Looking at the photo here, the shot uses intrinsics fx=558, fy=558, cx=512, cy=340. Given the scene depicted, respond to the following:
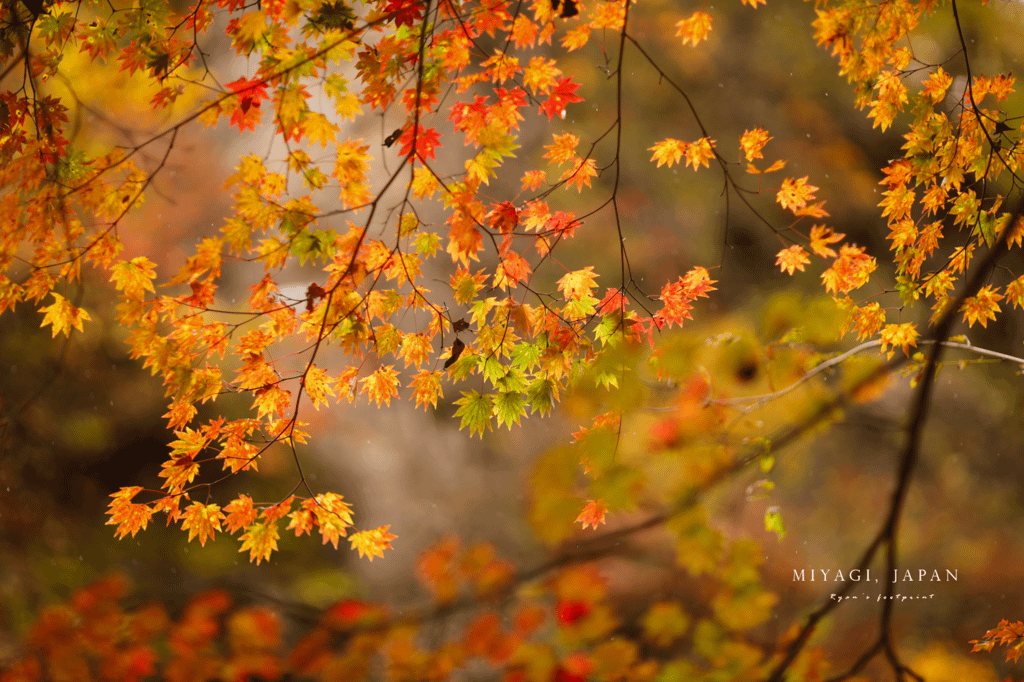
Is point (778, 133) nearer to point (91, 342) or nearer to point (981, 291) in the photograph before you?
point (981, 291)

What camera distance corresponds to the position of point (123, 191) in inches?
90.4

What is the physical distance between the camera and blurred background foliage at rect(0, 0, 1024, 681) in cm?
349

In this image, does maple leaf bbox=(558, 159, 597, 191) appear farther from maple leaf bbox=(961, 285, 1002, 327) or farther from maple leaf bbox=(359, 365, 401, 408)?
maple leaf bbox=(961, 285, 1002, 327)

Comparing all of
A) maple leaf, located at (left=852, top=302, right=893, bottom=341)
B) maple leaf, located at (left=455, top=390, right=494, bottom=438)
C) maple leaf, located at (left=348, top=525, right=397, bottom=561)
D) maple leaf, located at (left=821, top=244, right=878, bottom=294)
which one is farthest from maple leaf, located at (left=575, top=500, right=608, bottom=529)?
maple leaf, located at (left=852, top=302, right=893, bottom=341)

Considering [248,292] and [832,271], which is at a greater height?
[248,292]

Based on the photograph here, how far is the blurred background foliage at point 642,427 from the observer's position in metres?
3.49

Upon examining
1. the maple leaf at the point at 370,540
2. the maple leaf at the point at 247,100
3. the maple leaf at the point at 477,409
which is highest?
the maple leaf at the point at 247,100

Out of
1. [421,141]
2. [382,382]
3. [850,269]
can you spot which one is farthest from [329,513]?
[850,269]

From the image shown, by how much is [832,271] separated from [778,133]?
1984 millimetres

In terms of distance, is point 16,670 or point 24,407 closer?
point 16,670

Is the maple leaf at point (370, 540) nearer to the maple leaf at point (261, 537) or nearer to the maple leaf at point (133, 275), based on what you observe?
the maple leaf at point (261, 537)

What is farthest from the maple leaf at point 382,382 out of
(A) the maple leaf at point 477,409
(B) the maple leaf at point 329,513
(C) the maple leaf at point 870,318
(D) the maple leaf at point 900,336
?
(D) the maple leaf at point 900,336

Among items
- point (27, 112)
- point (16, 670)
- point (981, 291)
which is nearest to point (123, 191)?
point (27, 112)

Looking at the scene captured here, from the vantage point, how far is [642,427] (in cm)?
377
